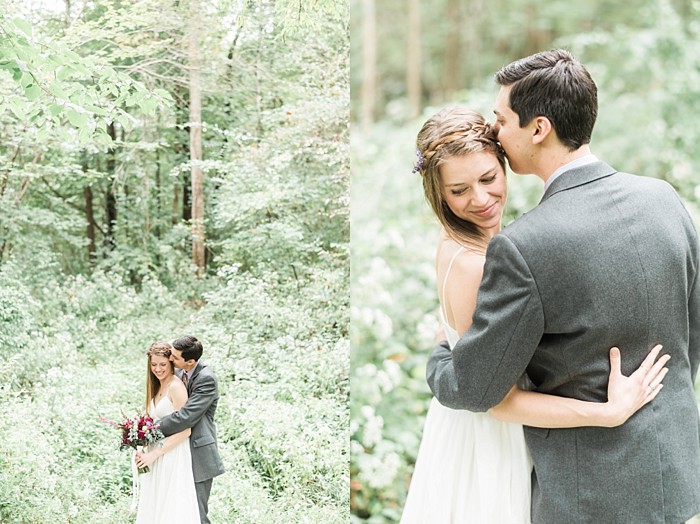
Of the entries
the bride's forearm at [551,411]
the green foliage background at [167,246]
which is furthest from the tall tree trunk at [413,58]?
A: the bride's forearm at [551,411]

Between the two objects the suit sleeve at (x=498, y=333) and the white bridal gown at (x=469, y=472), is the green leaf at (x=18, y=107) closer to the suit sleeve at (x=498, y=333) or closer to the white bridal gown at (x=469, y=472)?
the white bridal gown at (x=469, y=472)

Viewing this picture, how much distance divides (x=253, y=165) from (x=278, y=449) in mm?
1032

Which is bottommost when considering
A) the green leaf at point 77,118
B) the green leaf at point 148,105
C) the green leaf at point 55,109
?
the green leaf at point 77,118

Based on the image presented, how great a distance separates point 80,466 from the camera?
8.34ft

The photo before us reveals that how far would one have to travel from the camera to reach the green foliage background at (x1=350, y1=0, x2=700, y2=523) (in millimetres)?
3455

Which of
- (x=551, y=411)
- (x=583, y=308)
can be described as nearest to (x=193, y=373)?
(x=551, y=411)

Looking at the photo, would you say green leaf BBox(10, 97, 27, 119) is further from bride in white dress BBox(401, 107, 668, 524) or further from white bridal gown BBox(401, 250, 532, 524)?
white bridal gown BBox(401, 250, 532, 524)

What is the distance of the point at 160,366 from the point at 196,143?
29.6 inches

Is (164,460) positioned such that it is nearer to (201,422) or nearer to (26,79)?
(201,422)

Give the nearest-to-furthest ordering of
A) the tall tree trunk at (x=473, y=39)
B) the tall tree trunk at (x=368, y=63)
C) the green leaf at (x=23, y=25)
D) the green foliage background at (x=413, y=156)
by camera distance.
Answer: the green leaf at (x=23, y=25) < the green foliage background at (x=413, y=156) < the tall tree trunk at (x=368, y=63) < the tall tree trunk at (x=473, y=39)

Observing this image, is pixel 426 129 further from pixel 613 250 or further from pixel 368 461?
pixel 368 461

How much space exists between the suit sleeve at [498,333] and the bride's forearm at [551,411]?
0.06 m

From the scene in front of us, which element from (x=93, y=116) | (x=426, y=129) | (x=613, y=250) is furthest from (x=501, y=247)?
(x=93, y=116)

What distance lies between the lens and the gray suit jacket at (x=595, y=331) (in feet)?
5.40
